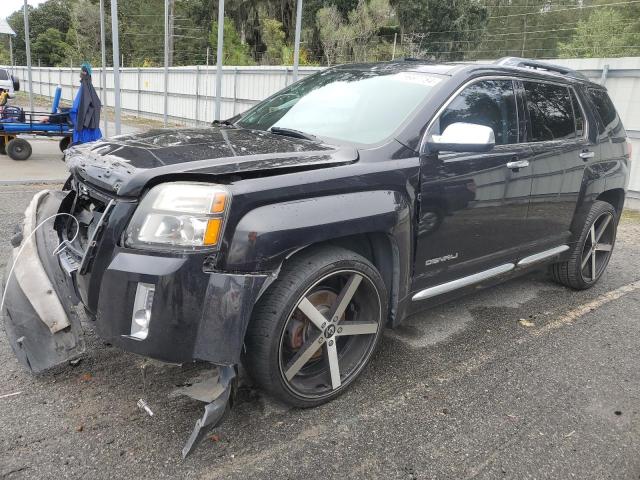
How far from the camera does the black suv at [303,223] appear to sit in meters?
2.29

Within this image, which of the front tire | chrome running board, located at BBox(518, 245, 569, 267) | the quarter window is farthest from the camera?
the quarter window

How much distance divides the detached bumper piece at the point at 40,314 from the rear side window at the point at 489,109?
2367 mm

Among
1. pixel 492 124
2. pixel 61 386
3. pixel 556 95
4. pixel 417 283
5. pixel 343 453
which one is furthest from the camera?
A: pixel 556 95

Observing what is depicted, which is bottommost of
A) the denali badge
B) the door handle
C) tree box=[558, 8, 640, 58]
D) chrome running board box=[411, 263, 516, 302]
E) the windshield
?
chrome running board box=[411, 263, 516, 302]

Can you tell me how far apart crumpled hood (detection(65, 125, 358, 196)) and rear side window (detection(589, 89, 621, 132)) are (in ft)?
10.2

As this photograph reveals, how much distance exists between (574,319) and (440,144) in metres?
2.26

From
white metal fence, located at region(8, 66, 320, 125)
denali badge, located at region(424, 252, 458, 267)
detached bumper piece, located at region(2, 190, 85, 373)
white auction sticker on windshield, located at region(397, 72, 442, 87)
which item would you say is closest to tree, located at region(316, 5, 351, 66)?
white metal fence, located at region(8, 66, 320, 125)

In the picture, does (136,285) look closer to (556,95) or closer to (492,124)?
(492,124)

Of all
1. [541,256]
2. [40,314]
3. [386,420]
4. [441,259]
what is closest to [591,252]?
[541,256]

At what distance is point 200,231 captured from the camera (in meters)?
2.26

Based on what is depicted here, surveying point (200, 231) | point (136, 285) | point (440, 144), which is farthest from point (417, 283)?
point (136, 285)

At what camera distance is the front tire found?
2490mm

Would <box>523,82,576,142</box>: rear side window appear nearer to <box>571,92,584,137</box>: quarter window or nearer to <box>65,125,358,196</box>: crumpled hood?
<box>571,92,584,137</box>: quarter window

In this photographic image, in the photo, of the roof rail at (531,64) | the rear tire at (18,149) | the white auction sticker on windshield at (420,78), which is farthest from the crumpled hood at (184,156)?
the rear tire at (18,149)
